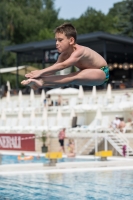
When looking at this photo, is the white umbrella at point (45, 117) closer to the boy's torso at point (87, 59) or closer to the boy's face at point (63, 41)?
the boy's torso at point (87, 59)

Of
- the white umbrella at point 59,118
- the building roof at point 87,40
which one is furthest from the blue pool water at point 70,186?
the building roof at point 87,40

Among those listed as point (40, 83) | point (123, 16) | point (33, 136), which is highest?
point (123, 16)

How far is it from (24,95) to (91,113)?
9.86m

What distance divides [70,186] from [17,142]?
42.9 ft

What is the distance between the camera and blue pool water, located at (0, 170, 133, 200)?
42.8 feet

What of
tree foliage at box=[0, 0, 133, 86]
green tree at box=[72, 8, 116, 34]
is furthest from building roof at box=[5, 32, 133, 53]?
green tree at box=[72, 8, 116, 34]

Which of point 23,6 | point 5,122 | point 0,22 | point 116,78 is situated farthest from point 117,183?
point 23,6

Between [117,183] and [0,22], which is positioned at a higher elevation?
[0,22]

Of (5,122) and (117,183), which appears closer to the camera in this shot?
(117,183)

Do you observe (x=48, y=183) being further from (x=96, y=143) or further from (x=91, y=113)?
(x=91, y=113)

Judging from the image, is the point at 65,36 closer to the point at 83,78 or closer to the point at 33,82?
the point at 83,78

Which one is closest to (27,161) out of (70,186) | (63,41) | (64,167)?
(64,167)

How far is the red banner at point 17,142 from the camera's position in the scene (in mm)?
26484

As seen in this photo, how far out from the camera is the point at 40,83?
727 cm
